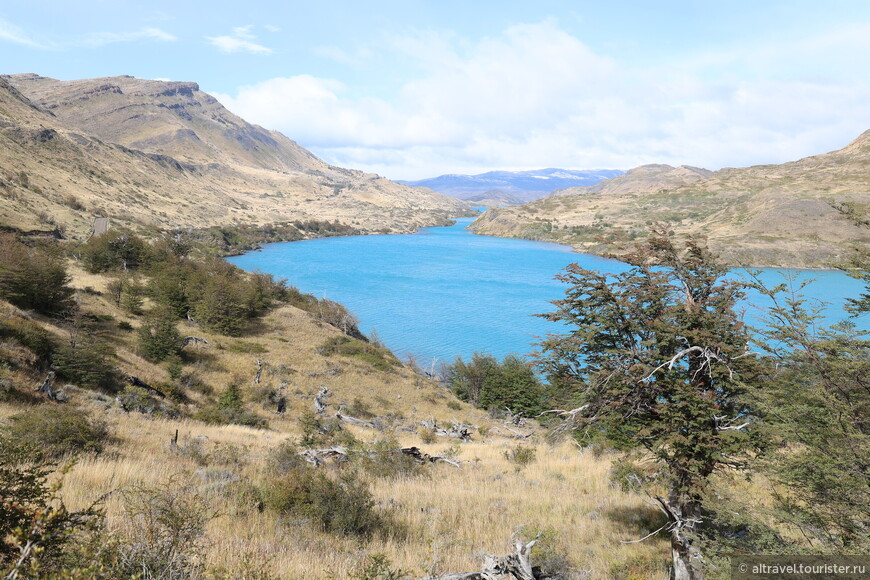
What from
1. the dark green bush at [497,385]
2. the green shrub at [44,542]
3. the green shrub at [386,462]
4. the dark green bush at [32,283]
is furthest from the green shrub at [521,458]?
the dark green bush at [32,283]

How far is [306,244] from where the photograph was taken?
6176 inches

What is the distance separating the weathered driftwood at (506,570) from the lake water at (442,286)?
20092mm

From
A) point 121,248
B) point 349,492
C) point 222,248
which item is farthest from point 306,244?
point 349,492

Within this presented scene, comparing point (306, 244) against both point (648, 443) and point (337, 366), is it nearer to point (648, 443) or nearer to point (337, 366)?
point (337, 366)

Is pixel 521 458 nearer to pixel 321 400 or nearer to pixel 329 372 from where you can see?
pixel 321 400

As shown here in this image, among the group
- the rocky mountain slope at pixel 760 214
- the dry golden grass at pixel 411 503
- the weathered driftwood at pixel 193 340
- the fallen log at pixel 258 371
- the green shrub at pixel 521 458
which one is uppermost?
the rocky mountain slope at pixel 760 214

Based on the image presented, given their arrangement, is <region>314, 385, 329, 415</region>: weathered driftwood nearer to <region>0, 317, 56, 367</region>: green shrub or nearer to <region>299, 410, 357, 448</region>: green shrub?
<region>299, 410, 357, 448</region>: green shrub

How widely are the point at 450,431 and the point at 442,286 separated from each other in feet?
234

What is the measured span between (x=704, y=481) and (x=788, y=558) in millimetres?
1499

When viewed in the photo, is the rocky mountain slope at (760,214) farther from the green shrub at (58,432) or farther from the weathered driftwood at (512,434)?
the green shrub at (58,432)

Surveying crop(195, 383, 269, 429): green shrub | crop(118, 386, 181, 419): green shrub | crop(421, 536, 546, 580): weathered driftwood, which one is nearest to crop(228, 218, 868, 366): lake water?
crop(195, 383, 269, 429): green shrub

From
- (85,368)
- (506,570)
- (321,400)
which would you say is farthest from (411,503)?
(321,400)

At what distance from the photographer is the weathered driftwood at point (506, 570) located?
486cm

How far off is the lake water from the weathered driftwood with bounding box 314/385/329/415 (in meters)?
14.4
